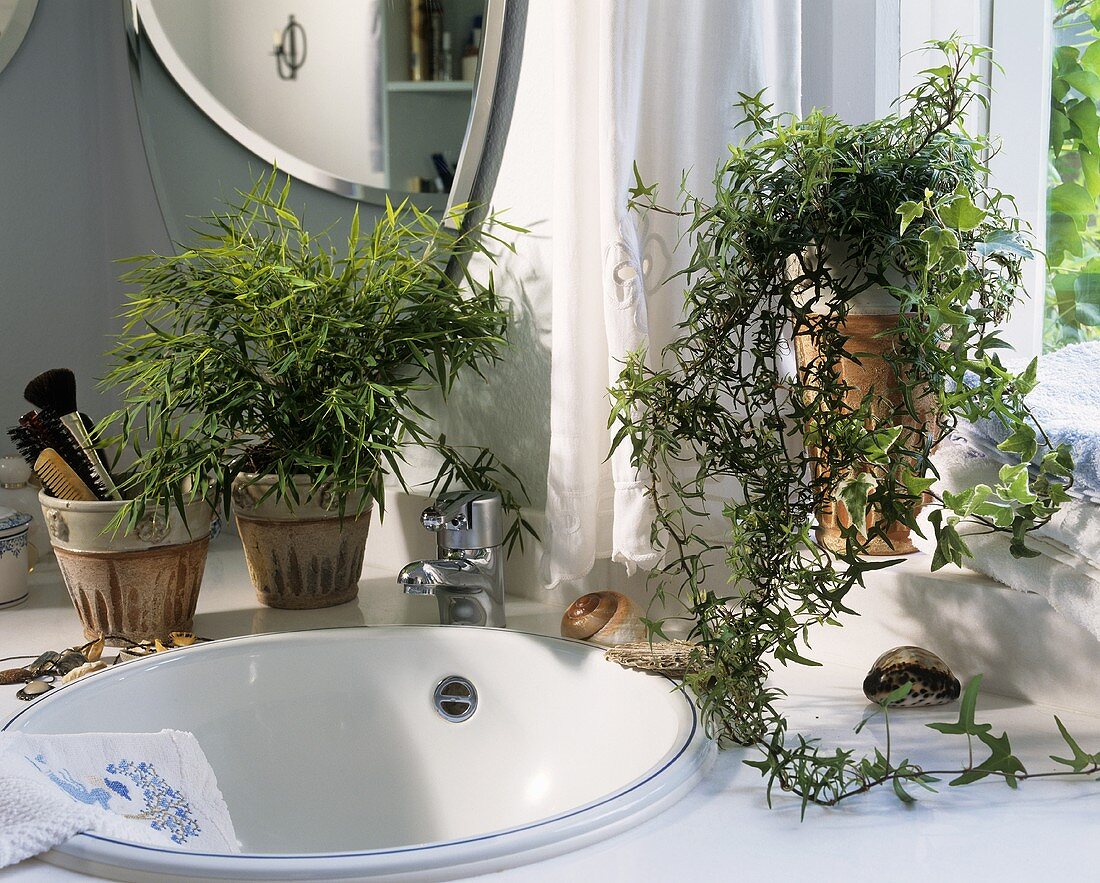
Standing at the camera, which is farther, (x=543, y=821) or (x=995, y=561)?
(x=995, y=561)

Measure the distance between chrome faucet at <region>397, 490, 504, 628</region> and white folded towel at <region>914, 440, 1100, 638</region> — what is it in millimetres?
397

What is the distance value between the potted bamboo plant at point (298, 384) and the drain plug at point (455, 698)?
0.19 m

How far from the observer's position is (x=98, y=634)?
1.03 meters

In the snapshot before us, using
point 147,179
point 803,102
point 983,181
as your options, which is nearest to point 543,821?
point 983,181

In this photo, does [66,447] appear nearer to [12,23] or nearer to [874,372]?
[874,372]

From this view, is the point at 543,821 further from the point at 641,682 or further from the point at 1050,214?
the point at 1050,214

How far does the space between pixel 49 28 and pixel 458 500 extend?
4.00ft

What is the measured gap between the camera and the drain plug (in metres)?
0.97

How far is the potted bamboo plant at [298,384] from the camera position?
3.36ft

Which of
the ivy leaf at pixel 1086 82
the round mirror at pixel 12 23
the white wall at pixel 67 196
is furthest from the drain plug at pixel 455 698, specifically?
the round mirror at pixel 12 23

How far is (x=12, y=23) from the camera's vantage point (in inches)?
64.8

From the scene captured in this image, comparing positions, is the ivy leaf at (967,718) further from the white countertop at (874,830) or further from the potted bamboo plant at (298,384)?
the potted bamboo plant at (298,384)

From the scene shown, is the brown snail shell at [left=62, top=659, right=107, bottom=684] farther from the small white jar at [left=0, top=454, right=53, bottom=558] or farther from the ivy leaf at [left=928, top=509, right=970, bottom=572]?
the ivy leaf at [left=928, top=509, right=970, bottom=572]

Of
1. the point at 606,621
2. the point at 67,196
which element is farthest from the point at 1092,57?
the point at 67,196
